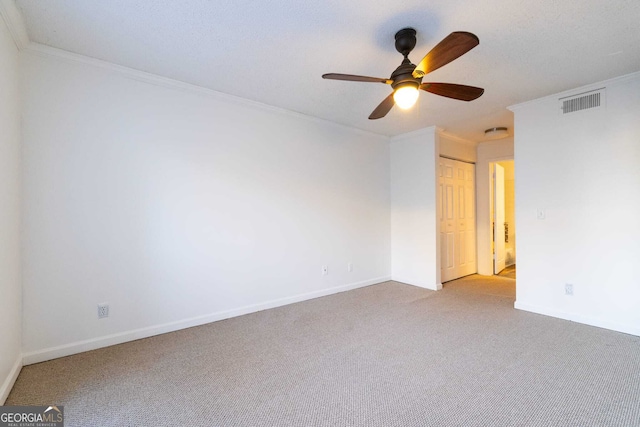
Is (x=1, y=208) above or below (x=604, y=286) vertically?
above

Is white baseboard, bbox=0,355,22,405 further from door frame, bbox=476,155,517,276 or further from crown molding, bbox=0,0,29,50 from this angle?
door frame, bbox=476,155,517,276

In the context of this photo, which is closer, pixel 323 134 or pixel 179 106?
pixel 179 106

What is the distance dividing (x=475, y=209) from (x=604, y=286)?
2572mm

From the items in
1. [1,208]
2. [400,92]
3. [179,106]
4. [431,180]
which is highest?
[179,106]

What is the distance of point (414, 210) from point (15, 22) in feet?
15.0

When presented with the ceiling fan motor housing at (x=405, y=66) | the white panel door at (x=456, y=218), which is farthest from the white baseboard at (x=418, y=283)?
the ceiling fan motor housing at (x=405, y=66)

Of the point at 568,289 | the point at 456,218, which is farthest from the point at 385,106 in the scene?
the point at 456,218

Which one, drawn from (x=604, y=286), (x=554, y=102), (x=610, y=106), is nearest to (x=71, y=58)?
(x=554, y=102)

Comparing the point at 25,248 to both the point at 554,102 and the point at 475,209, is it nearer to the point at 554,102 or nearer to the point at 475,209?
the point at 554,102

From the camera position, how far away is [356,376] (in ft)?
6.68

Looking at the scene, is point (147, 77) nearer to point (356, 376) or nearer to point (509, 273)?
point (356, 376)

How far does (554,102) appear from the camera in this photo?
10.4ft

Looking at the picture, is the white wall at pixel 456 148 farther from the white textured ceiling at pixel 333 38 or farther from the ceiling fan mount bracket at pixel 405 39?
the ceiling fan mount bracket at pixel 405 39

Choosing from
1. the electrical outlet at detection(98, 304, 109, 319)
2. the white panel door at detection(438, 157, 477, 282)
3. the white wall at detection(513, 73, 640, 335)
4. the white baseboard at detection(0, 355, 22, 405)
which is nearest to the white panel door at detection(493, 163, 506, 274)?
the white panel door at detection(438, 157, 477, 282)
